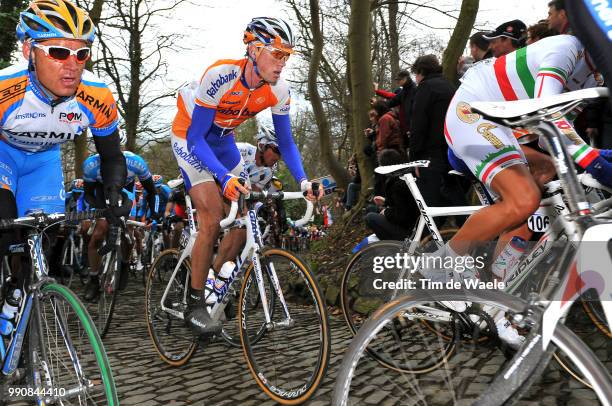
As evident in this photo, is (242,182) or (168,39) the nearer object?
(242,182)

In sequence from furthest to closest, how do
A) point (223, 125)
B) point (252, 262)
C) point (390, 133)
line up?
point (390, 133) < point (223, 125) < point (252, 262)

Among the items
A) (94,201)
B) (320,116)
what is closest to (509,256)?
(94,201)

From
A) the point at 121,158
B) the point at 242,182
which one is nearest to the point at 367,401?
the point at 242,182

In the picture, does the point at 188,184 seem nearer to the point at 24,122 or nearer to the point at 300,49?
the point at 24,122

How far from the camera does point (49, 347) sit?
249cm

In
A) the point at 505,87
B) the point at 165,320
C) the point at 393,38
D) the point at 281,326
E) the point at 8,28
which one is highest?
the point at 8,28

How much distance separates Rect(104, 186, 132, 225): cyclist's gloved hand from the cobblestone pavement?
1.20m

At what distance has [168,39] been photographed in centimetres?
2002

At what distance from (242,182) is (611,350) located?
2485mm

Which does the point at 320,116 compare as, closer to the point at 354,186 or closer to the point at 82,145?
the point at 354,186

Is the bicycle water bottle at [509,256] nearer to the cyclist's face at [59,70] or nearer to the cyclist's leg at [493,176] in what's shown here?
the cyclist's leg at [493,176]

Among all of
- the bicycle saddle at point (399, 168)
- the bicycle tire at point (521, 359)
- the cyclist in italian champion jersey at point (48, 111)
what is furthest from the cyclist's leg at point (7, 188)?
the bicycle saddle at point (399, 168)

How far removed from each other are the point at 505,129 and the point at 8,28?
10763 mm

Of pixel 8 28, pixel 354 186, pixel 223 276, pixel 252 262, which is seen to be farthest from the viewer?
pixel 8 28
